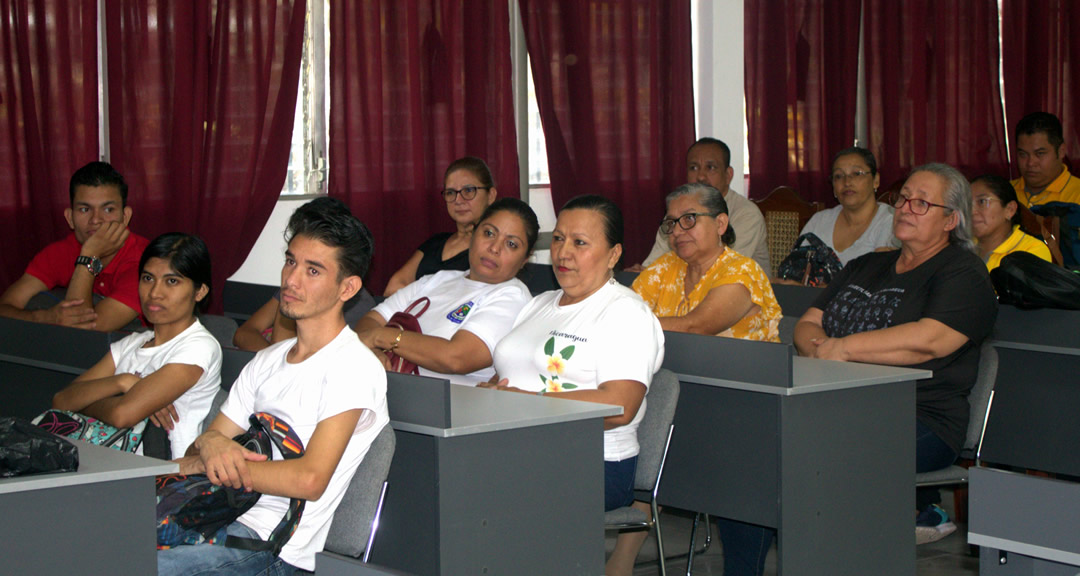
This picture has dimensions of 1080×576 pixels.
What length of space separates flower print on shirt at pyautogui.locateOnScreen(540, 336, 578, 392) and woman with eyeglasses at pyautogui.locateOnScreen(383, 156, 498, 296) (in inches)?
55.2

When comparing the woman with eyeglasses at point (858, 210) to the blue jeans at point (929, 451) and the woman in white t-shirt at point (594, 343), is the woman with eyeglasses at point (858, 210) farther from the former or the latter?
the woman in white t-shirt at point (594, 343)

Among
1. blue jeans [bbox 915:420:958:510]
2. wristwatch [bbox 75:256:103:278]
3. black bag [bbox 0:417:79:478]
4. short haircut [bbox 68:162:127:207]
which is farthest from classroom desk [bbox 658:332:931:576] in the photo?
short haircut [bbox 68:162:127:207]

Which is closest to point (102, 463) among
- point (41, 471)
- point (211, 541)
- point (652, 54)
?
point (41, 471)

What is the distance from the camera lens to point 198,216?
498cm

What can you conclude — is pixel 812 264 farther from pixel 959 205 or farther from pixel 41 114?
pixel 41 114

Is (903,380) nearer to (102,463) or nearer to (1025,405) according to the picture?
(1025,405)

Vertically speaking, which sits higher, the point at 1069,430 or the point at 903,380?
the point at 903,380

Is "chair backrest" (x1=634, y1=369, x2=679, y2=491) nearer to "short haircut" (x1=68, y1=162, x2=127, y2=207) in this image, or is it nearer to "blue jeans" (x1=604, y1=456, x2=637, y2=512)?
"blue jeans" (x1=604, y1=456, x2=637, y2=512)

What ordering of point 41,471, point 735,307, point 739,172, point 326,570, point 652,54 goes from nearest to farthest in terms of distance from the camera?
point 41,471 → point 326,570 → point 735,307 → point 652,54 → point 739,172

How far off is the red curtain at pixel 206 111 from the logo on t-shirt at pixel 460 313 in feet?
6.73

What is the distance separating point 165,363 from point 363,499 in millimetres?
763

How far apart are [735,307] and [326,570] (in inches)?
64.2

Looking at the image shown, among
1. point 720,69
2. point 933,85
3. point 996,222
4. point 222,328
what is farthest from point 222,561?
point 933,85

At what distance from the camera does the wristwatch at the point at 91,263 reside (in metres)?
3.86
